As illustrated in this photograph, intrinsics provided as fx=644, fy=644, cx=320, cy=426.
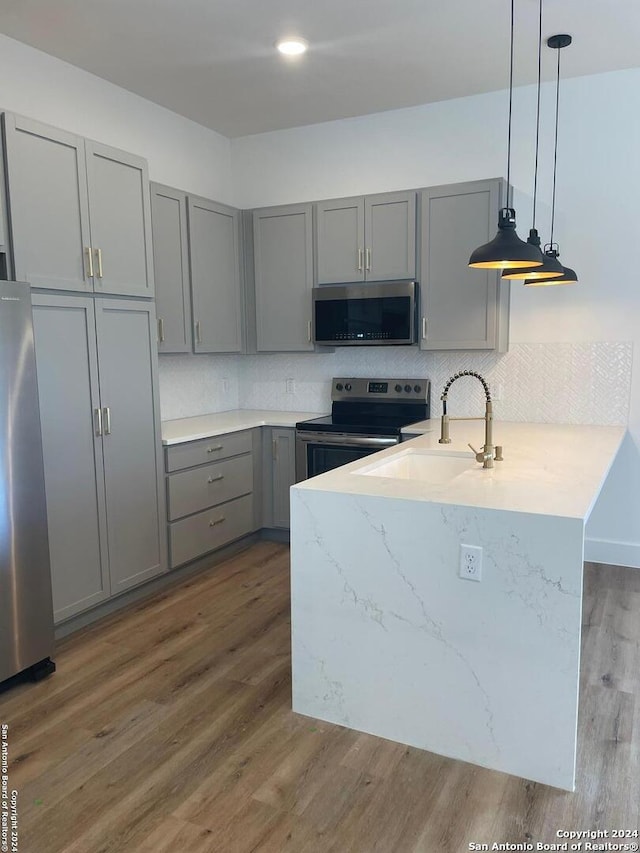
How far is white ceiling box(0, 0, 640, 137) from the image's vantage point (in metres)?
2.94

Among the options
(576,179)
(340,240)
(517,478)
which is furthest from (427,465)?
(576,179)

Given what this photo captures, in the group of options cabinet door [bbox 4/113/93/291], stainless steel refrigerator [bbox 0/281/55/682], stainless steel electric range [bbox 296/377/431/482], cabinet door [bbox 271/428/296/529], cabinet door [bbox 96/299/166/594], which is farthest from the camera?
cabinet door [bbox 271/428/296/529]

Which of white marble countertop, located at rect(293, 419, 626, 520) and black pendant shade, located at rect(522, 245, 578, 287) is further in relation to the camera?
black pendant shade, located at rect(522, 245, 578, 287)

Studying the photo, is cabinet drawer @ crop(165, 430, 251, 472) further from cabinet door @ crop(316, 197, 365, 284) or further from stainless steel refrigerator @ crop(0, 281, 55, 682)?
cabinet door @ crop(316, 197, 365, 284)

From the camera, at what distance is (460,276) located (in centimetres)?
393

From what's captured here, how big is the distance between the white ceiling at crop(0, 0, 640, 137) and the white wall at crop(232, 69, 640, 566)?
0.47 feet

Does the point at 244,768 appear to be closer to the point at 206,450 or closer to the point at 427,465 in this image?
the point at 427,465

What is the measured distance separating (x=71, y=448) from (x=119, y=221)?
117 centimetres

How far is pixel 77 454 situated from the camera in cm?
305

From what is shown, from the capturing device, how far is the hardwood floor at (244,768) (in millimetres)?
1854

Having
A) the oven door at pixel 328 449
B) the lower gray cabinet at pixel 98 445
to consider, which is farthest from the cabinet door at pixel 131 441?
the oven door at pixel 328 449

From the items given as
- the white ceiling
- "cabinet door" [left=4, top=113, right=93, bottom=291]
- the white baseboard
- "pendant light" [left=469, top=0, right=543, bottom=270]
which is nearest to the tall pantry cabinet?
"cabinet door" [left=4, top=113, right=93, bottom=291]

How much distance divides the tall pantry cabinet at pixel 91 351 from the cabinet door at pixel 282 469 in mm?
994
